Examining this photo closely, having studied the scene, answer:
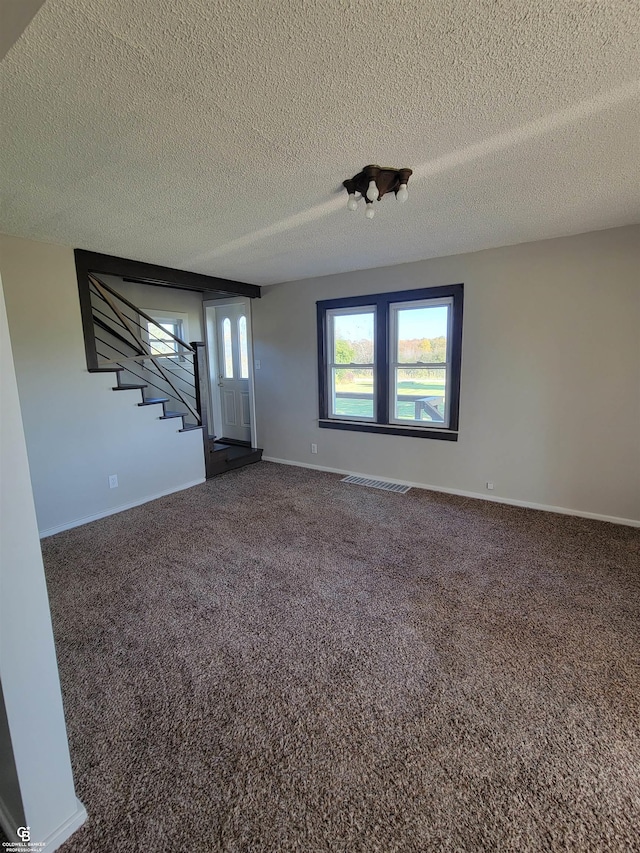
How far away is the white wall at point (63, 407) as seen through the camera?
121 inches

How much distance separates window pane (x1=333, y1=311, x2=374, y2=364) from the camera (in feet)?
14.5

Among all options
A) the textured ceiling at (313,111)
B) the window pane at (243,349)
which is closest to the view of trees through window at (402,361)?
the textured ceiling at (313,111)

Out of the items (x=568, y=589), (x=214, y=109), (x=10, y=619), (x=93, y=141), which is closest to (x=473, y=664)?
(x=568, y=589)

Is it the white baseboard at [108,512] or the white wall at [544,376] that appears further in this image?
the white baseboard at [108,512]

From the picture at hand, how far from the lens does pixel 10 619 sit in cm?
100

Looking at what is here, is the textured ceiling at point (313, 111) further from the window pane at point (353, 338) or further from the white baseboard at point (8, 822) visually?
the white baseboard at point (8, 822)

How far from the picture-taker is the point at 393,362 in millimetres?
4270

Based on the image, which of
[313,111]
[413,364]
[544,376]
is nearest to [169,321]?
[413,364]

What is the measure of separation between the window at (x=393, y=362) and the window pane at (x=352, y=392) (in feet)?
0.04

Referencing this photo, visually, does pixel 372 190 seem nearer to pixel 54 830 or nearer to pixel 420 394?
pixel 420 394

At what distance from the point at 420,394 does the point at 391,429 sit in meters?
0.51

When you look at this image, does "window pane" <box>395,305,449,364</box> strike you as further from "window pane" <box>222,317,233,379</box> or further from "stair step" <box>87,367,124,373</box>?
"stair step" <box>87,367,124,373</box>

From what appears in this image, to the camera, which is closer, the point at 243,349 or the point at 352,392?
the point at 352,392

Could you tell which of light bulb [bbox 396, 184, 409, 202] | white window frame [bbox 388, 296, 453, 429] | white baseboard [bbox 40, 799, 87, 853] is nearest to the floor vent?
white window frame [bbox 388, 296, 453, 429]
